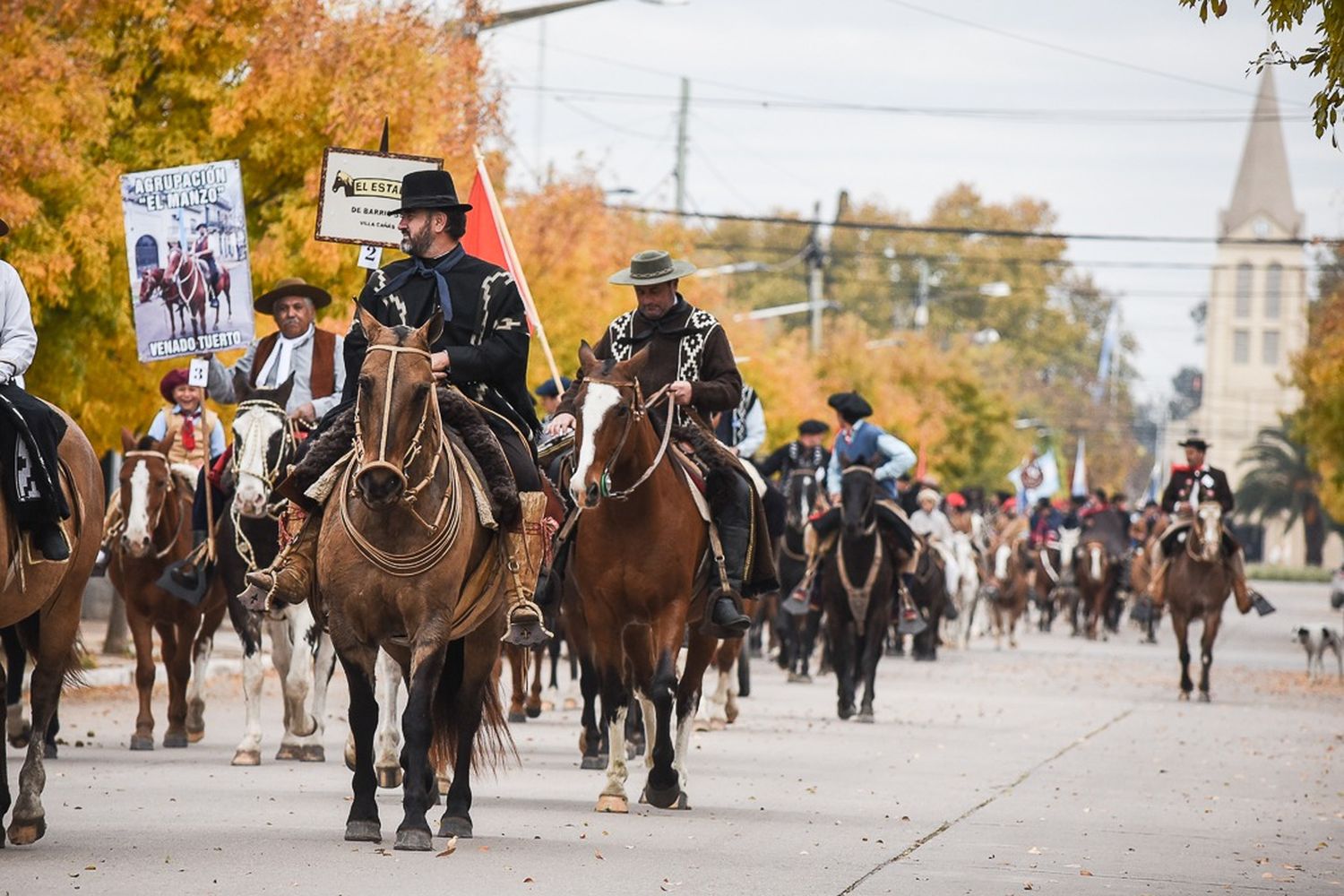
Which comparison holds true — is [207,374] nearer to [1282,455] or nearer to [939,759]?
[939,759]

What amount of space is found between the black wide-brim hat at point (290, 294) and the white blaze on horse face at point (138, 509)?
4.47 feet

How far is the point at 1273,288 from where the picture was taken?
172 meters

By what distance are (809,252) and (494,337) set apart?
172 feet

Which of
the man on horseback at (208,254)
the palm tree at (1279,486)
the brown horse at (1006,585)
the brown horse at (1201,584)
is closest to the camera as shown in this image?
the man on horseback at (208,254)

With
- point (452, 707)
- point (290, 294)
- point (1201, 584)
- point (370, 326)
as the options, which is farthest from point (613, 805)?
point (1201, 584)

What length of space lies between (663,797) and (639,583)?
1130 millimetres

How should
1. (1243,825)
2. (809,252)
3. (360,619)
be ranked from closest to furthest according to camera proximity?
(360,619) → (1243,825) → (809,252)

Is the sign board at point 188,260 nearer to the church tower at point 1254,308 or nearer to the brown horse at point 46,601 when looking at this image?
the brown horse at point 46,601

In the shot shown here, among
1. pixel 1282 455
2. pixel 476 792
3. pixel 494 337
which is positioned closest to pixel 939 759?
pixel 476 792

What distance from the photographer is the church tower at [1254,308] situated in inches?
6604

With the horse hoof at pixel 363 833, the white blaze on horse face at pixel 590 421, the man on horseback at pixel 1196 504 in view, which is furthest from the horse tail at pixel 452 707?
the man on horseback at pixel 1196 504

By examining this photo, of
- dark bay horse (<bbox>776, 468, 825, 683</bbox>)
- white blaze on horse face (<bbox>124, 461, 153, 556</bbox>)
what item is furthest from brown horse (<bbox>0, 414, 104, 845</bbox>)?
dark bay horse (<bbox>776, 468, 825, 683</bbox>)

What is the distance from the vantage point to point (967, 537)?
3938 centimetres

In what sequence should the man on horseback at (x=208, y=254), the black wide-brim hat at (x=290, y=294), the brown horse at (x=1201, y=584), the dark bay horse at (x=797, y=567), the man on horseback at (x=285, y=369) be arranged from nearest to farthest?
the man on horseback at (x=285, y=369), the black wide-brim hat at (x=290, y=294), the man on horseback at (x=208, y=254), the dark bay horse at (x=797, y=567), the brown horse at (x=1201, y=584)
